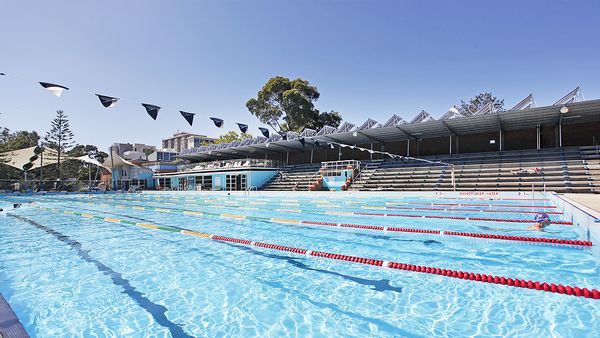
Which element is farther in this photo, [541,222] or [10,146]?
[10,146]

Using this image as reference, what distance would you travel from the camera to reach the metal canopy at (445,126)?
666 inches

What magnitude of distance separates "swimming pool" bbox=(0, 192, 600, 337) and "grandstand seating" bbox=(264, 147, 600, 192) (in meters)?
10.8

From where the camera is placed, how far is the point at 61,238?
7164 mm

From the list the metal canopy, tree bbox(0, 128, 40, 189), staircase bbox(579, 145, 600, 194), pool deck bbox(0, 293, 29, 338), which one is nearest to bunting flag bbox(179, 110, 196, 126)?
pool deck bbox(0, 293, 29, 338)

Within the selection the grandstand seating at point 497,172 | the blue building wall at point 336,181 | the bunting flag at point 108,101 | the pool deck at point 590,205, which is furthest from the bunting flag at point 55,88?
the blue building wall at point 336,181

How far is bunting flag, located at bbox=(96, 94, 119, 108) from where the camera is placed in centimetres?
1033

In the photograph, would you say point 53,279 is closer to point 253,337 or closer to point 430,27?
point 253,337

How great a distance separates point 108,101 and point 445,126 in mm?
18305

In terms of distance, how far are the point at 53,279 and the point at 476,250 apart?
620 centimetres

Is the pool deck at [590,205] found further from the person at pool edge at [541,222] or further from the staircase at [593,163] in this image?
the staircase at [593,163]

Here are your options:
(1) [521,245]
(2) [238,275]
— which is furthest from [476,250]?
(2) [238,275]

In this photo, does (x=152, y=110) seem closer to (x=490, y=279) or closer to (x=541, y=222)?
(x=490, y=279)

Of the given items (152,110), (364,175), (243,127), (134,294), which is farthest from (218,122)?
(364,175)

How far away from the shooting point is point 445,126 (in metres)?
20.4
